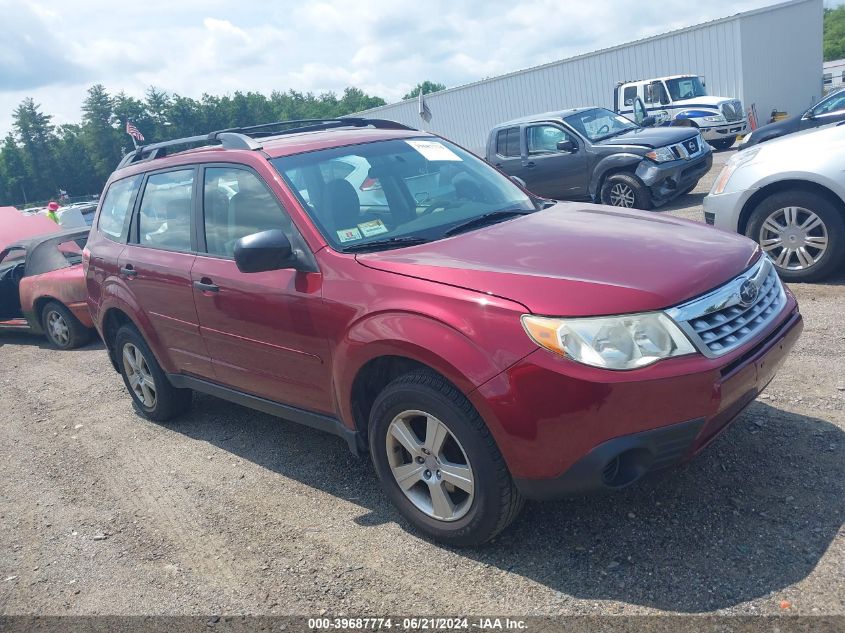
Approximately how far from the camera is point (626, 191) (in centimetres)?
1090

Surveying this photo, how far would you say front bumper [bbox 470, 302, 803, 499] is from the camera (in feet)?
8.65

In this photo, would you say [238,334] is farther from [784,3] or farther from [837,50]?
[837,50]

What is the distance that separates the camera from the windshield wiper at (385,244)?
351 cm

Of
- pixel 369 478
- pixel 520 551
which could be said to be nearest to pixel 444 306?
pixel 520 551

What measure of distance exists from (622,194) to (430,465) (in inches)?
341

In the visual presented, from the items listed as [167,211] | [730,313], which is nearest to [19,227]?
→ [167,211]

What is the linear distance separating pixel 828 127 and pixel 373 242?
476 centimetres

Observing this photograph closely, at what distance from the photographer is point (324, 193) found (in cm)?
384

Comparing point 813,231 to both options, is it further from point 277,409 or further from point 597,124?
point 597,124

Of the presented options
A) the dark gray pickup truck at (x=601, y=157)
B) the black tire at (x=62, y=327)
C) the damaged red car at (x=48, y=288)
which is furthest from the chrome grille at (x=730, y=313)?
the black tire at (x=62, y=327)

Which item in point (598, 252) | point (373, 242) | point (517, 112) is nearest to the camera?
point (598, 252)

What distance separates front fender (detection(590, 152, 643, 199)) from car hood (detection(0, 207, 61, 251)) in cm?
803

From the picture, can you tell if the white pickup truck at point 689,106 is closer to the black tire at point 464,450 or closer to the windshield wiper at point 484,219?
the windshield wiper at point 484,219

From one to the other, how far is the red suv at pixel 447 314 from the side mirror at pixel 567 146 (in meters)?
7.25
